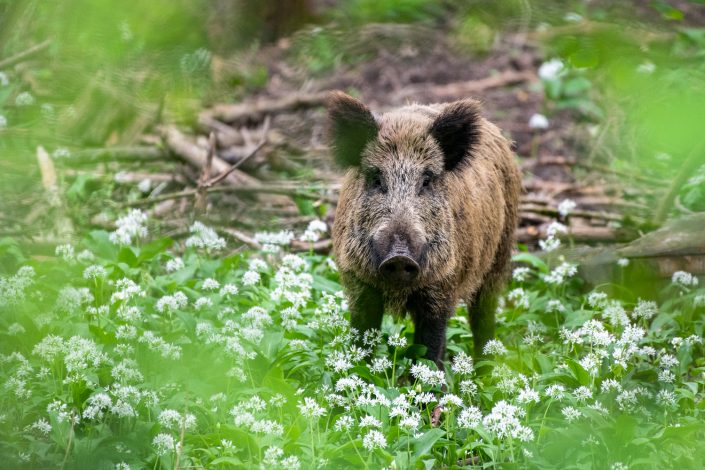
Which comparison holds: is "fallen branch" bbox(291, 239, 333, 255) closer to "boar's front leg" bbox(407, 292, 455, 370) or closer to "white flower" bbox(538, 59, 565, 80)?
"boar's front leg" bbox(407, 292, 455, 370)

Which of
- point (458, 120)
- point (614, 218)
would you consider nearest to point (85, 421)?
point (458, 120)

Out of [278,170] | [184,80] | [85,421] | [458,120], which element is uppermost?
[184,80]

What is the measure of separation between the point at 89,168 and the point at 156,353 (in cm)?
465

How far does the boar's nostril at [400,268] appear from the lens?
15.2 feet

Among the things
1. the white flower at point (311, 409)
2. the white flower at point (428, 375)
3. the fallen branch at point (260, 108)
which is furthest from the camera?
the fallen branch at point (260, 108)

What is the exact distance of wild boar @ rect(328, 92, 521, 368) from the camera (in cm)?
511

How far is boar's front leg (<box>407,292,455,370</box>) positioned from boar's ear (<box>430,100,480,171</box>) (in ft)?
2.70

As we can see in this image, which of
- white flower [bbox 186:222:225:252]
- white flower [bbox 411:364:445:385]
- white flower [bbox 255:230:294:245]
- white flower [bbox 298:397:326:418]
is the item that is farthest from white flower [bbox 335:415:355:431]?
white flower [bbox 255:230:294:245]

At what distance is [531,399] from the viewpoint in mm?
4188

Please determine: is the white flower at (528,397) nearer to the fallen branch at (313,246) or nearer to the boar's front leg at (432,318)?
the boar's front leg at (432,318)

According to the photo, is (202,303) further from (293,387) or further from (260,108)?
(260,108)

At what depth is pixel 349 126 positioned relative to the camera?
5.31 meters

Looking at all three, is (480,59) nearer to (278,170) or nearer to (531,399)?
(278,170)

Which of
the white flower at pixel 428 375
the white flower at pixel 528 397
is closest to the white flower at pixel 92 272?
the white flower at pixel 428 375
